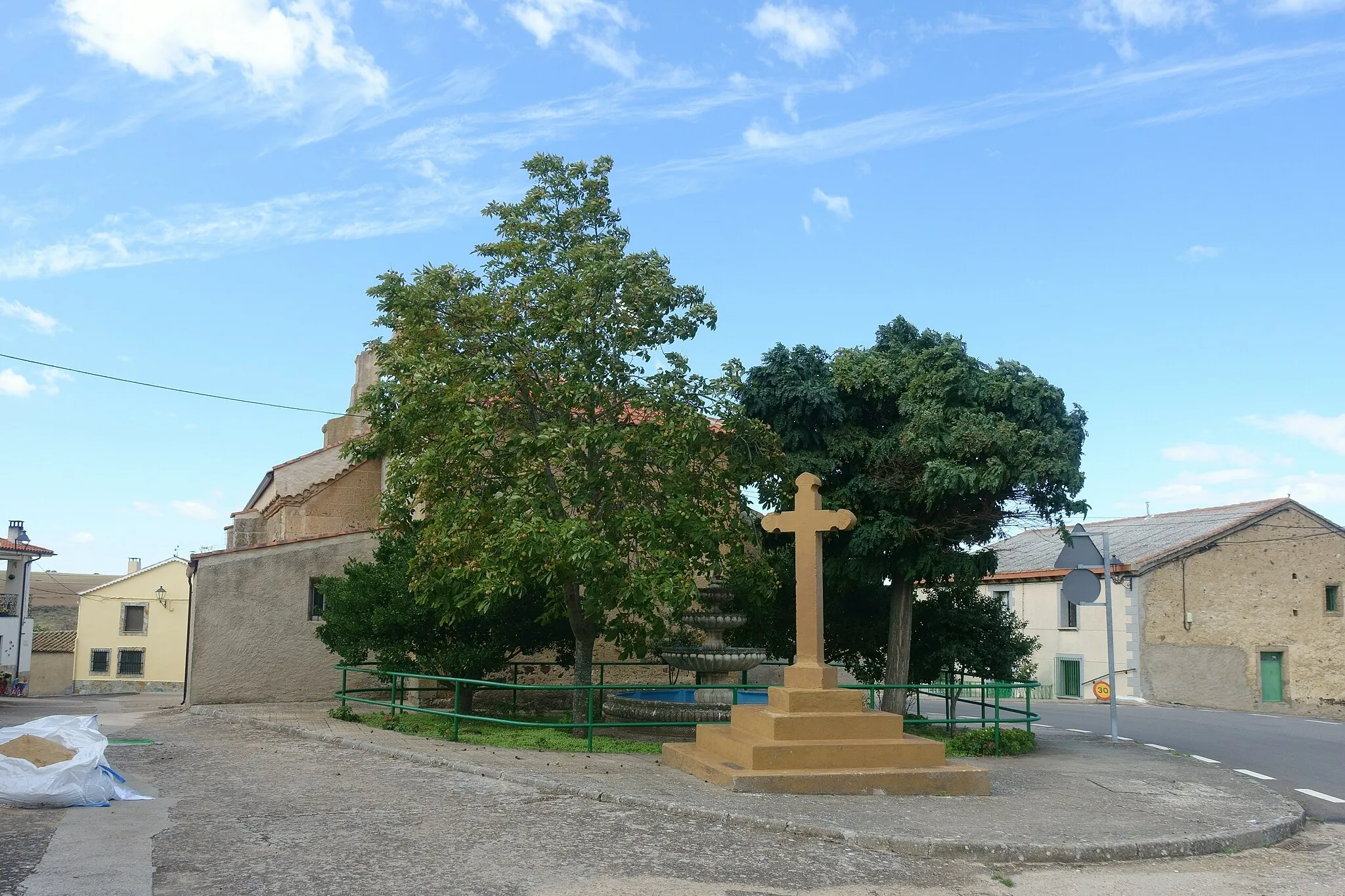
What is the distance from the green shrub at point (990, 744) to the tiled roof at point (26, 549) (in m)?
32.7

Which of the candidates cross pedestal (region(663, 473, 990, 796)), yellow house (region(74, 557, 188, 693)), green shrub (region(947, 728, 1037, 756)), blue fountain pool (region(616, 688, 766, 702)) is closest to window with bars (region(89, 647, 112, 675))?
yellow house (region(74, 557, 188, 693))

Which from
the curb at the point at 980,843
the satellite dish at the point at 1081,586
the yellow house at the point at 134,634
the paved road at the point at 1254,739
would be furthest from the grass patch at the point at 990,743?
the yellow house at the point at 134,634

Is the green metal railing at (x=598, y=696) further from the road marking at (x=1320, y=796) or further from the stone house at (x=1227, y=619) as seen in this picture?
the stone house at (x=1227, y=619)

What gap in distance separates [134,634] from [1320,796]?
158 feet

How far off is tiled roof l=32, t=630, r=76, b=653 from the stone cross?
156 feet

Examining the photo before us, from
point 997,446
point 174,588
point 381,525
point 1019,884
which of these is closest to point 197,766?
point 381,525

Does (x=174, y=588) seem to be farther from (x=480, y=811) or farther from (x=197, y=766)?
(x=480, y=811)

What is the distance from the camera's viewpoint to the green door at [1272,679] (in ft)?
106

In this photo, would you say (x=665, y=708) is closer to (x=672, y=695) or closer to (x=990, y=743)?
(x=672, y=695)

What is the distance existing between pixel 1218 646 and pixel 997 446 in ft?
74.9

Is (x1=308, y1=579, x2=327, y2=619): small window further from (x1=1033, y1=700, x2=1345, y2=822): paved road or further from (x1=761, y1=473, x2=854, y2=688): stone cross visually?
(x1=1033, y1=700, x2=1345, y2=822): paved road

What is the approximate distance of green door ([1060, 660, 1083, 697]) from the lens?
34875 millimetres

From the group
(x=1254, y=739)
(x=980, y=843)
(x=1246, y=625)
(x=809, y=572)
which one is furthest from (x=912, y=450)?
(x=1246, y=625)

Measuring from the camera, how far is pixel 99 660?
154 ft
